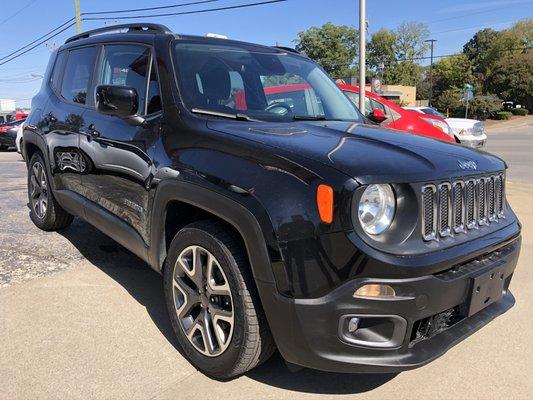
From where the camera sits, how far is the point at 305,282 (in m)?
2.29

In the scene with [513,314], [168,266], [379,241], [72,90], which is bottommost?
[513,314]

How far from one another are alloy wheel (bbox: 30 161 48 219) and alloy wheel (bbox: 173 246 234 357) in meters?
2.91

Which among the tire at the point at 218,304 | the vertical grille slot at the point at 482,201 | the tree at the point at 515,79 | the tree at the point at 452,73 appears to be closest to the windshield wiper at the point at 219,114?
the tire at the point at 218,304

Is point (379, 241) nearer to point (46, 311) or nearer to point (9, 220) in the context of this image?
point (46, 311)

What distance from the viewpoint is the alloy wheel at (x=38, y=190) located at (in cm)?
536

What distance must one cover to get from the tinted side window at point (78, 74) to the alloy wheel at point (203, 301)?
2092mm

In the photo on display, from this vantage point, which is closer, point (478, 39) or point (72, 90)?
point (72, 90)

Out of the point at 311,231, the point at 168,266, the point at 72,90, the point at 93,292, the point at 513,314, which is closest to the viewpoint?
the point at 311,231

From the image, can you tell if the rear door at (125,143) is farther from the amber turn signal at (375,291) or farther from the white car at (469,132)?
the white car at (469,132)

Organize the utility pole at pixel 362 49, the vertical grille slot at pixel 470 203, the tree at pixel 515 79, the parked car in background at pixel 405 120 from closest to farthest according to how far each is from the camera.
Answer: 1. the vertical grille slot at pixel 470 203
2. the utility pole at pixel 362 49
3. the parked car in background at pixel 405 120
4. the tree at pixel 515 79

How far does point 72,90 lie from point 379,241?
136 inches

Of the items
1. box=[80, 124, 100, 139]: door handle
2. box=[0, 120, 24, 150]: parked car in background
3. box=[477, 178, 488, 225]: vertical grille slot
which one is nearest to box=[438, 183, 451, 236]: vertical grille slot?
box=[477, 178, 488, 225]: vertical grille slot

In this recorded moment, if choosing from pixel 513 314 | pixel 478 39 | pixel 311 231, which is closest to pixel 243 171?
pixel 311 231

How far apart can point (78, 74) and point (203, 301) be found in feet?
9.08
